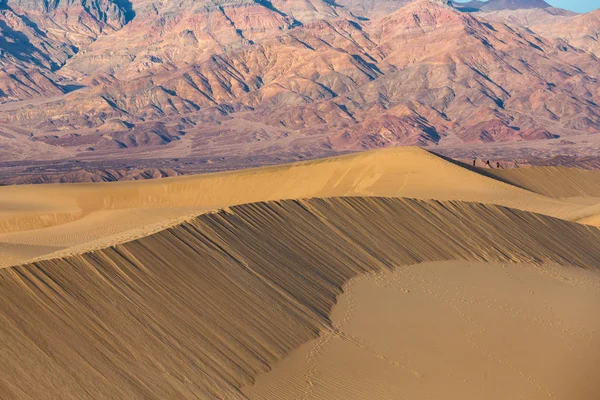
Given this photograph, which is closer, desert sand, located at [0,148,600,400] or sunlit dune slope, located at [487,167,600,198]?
desert sand, located at [0,148,600,400]

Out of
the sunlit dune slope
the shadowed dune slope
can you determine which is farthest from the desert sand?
the sunlit dune slope

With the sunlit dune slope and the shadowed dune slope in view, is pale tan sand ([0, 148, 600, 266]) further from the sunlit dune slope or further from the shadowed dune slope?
the shadowed dune slope

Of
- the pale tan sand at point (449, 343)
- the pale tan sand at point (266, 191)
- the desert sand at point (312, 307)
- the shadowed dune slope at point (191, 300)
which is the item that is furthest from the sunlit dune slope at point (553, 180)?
the pale tan sand at point (449, 343)

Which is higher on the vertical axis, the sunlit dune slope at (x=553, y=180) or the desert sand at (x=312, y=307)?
the desert sand at (x=312, y=307)

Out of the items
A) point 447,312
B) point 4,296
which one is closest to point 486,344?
Answer: point 447,312

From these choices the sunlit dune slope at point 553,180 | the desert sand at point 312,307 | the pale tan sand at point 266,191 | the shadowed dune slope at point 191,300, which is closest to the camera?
the shadowed dune slope at point 191,300

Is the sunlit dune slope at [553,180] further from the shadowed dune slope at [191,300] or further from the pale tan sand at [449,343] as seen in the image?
the pale tan sand at [449,343]
